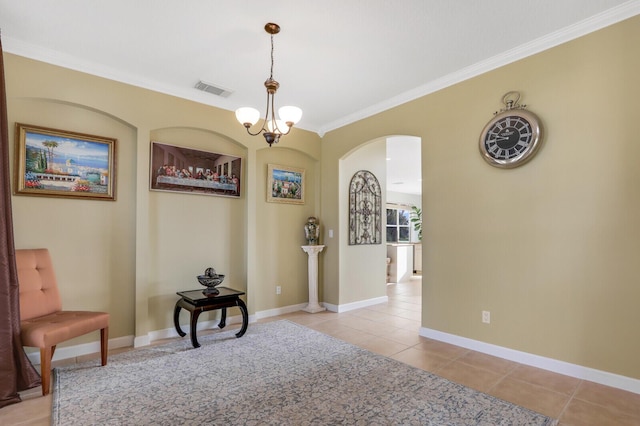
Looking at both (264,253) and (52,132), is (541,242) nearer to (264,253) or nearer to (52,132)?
(264,253)

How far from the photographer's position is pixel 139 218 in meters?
3.50

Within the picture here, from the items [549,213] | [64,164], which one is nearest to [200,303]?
[64,164]

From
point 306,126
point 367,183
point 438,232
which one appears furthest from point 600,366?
point 306,126

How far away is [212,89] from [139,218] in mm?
1707

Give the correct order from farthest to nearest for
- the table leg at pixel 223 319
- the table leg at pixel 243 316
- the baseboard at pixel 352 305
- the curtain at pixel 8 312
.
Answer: the baseboard at pixel 352 305, the table leg at pixel 223 319, the table leg at pixel 243 316, the curtain at pixel 8 312

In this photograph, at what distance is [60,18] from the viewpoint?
8.36 feet

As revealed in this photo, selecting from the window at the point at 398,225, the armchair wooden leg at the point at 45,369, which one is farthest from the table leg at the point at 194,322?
the window at the point at 398,225

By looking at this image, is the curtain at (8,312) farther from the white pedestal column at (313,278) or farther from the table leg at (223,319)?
the white pedestal column at (313,278)

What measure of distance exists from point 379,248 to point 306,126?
2371mm

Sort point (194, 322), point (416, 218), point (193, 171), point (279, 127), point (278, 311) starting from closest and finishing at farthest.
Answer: point (279, 127) < point (194, 322) < point (193, 171) < point (278, 311) < point (416, 218)

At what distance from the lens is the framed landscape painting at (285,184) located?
466cm

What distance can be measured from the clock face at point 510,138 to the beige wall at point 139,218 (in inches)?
112

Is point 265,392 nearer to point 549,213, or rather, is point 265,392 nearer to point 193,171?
point 193,171

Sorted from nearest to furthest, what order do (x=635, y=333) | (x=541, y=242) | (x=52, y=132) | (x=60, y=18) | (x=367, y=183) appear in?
(x=635, y=333)
(x=60, y=18)
(x=541, y=242)
(x=52, y=132)
(x=367, y=183)
